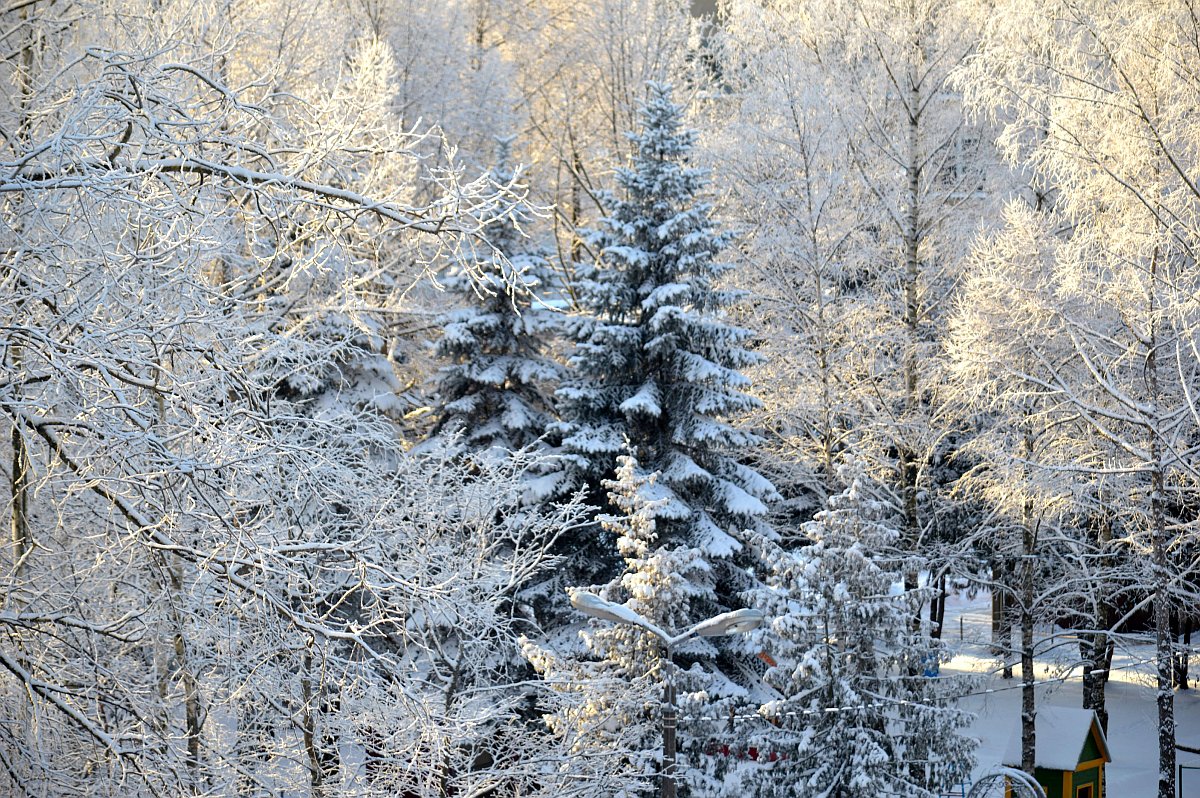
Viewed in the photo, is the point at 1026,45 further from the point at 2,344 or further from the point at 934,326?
the point at 2,344

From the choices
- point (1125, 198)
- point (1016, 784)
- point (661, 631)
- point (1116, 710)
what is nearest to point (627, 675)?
point (661, 631)

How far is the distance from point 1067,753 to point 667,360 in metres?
7.84

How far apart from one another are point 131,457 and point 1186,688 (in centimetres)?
2640

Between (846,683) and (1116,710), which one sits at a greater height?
(846,683)

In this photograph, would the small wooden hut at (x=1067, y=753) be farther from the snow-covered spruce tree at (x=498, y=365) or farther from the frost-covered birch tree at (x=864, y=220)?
the snow-covered spruce tree at (x=498, y=365)

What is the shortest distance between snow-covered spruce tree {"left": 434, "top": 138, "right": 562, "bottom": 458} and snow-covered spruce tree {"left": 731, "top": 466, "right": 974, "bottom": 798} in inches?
211

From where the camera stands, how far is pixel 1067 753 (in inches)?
627

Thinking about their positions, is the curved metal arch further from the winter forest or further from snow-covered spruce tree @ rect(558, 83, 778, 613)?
snow-covered spruce tree @ rect(558, 83, 778, 613)

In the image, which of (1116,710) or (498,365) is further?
(1116,710)

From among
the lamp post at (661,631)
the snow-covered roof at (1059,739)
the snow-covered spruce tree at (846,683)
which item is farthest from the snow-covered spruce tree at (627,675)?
the snow-covered roof at (1059,739)

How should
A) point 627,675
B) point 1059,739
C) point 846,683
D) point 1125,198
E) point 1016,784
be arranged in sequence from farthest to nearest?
point 1059,739
point 1125,198
point 627,675
point 846,683
point 1016,784

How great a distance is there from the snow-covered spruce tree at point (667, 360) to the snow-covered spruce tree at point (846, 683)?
226 centimetres

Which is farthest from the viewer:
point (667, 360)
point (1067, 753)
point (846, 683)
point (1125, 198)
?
point (667, 360)

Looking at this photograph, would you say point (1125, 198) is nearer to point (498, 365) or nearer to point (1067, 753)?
point (1067, 753)
